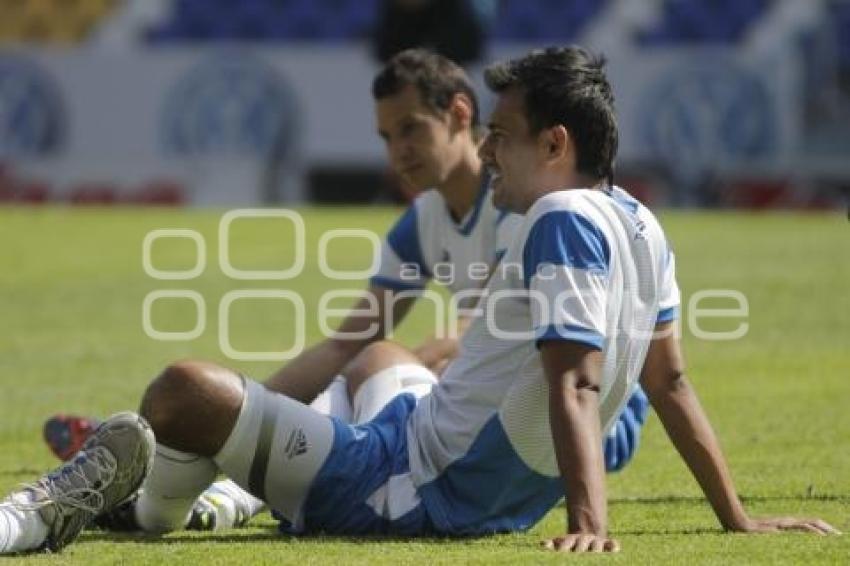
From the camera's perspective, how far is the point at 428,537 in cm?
511

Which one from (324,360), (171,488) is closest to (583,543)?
(171,488)

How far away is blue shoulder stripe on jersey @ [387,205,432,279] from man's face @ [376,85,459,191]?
144 millimetres

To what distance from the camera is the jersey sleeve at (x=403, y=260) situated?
692 centimetres

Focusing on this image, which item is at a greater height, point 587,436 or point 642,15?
point 642,15

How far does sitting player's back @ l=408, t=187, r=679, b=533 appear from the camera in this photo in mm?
4652

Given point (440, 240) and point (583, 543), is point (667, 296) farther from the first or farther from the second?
point (440, 240)

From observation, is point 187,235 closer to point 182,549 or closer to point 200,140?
point 200,140

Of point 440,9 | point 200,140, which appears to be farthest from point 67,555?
point 200,140

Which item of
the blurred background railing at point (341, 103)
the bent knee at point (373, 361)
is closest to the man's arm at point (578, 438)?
the bent knee at point (373, 361)

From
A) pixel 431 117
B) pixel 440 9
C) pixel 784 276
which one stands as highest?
pixel 440 9

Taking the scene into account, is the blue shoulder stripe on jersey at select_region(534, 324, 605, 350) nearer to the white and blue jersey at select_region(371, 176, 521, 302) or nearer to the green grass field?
the green grass field

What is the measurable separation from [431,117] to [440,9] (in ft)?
33.6

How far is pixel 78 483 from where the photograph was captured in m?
4.93

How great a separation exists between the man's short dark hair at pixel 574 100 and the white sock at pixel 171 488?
1.22 m
